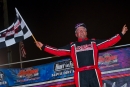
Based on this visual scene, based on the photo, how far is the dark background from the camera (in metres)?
10.5

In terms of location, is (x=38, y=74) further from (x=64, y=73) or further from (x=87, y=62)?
(x=87, y=62)

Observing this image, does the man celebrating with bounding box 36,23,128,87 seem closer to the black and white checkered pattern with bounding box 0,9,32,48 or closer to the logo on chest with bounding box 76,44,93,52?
the logo on chest with bounding box 76,44,93,52

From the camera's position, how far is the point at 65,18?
1145 cm

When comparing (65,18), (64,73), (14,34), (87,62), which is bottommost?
(64,73)

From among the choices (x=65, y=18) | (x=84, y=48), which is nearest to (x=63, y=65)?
(x=84, y=48)

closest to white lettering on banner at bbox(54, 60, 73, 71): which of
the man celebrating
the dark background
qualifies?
the man celebrating

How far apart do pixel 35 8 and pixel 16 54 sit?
2449mm

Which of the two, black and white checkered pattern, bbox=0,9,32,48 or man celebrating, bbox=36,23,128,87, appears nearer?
man celebrating, bbox=36,23,128,87

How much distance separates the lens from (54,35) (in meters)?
11.6

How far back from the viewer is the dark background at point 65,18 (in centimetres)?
1046

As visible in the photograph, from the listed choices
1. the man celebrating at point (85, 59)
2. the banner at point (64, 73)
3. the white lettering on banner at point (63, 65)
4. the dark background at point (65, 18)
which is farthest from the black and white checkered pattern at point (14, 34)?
the dark background at point (65, 18)

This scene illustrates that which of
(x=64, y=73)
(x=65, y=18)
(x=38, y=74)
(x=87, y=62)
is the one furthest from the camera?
(x=65, y=18)

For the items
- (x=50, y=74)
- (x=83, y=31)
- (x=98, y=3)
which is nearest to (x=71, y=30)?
(x=98, y=3)

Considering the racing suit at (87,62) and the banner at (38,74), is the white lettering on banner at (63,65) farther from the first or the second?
the racing suit at (87,62)
